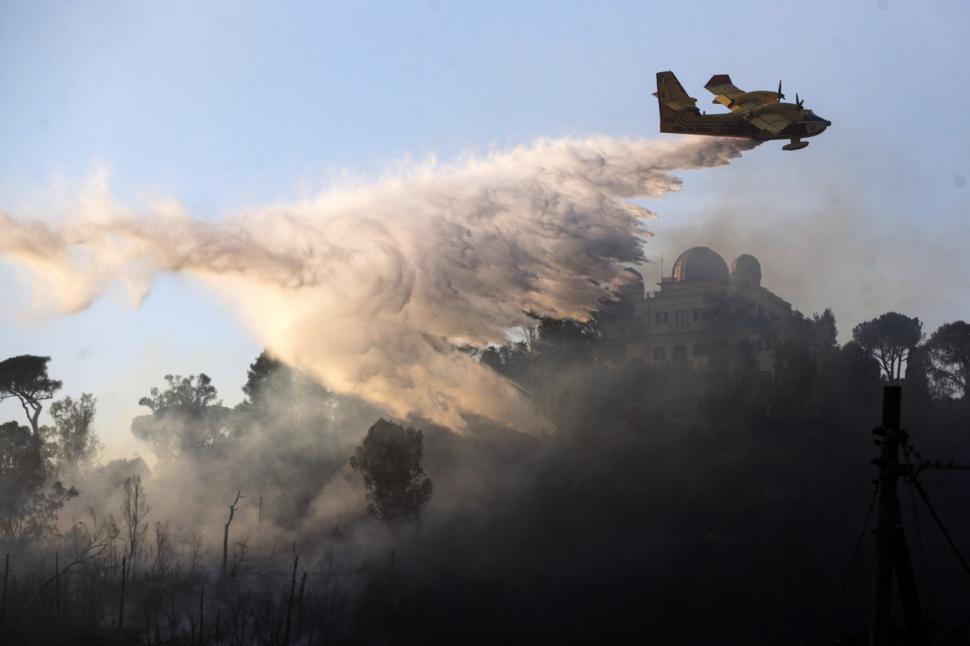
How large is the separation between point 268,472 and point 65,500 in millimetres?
17849

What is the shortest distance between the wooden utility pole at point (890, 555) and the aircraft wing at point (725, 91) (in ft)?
125

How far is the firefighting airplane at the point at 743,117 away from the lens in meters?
66.8

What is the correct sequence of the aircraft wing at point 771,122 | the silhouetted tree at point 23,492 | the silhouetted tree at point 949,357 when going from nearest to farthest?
1. the aircraft wing at point 771,122
2. the silhouetted tree at point 23,492
3. the silhouetted tree at point 949,357

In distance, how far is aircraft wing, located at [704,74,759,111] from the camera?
224ft

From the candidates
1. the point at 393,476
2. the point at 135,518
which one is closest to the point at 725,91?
the point at 393,476

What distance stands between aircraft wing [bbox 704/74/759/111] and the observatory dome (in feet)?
208

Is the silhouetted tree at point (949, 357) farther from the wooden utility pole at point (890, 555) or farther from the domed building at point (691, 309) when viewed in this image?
the wooden utility pole at point (890, 555)

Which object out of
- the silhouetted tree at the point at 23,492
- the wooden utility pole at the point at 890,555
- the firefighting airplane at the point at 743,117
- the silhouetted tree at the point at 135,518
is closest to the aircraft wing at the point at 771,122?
the firefighting airplane at the point at 743,117

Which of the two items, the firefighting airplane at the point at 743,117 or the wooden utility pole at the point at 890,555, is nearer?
the wooden utility pole at the point at 890,555

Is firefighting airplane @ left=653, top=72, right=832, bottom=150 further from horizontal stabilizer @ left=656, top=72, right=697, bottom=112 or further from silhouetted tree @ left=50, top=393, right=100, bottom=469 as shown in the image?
silhouetted tree @ left=50, top=393, right=100, bottom=469

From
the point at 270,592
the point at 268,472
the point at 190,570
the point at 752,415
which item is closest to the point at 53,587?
the point at 190,570

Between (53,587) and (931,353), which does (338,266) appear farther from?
(931,353)

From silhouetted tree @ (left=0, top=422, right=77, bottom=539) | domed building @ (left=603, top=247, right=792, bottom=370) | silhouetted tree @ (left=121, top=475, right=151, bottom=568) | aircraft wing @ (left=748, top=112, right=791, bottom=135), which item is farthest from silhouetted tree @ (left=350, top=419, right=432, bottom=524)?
domed building @ (left=603, top=247, right=792, bottom=370)

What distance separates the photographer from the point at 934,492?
329 feet
